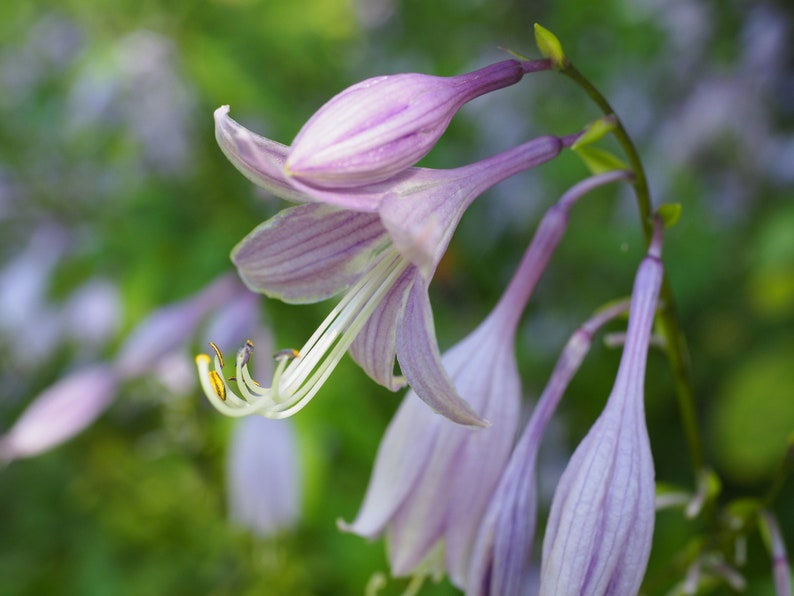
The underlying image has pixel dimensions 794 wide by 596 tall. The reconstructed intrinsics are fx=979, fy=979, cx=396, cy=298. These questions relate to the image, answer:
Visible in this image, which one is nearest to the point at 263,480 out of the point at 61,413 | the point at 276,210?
the point at 61,413

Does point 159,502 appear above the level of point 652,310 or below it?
below

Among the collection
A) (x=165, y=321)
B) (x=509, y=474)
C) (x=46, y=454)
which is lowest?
(x=46, y=454)

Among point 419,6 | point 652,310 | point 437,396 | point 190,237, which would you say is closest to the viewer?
point 437,396

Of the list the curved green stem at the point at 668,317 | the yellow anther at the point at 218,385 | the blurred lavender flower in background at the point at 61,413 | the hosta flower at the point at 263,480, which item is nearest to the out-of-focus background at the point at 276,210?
the hosta flower at the point at 263,480

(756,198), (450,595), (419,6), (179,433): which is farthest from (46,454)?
(756,198)

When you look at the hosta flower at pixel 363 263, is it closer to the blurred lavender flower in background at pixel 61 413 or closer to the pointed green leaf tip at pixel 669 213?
the pointed green leaf tip at pixel 669 213

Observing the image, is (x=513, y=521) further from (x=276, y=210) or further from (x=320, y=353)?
(x=276, y=210)

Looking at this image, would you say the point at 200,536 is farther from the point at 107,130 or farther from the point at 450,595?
the point at 107,130
